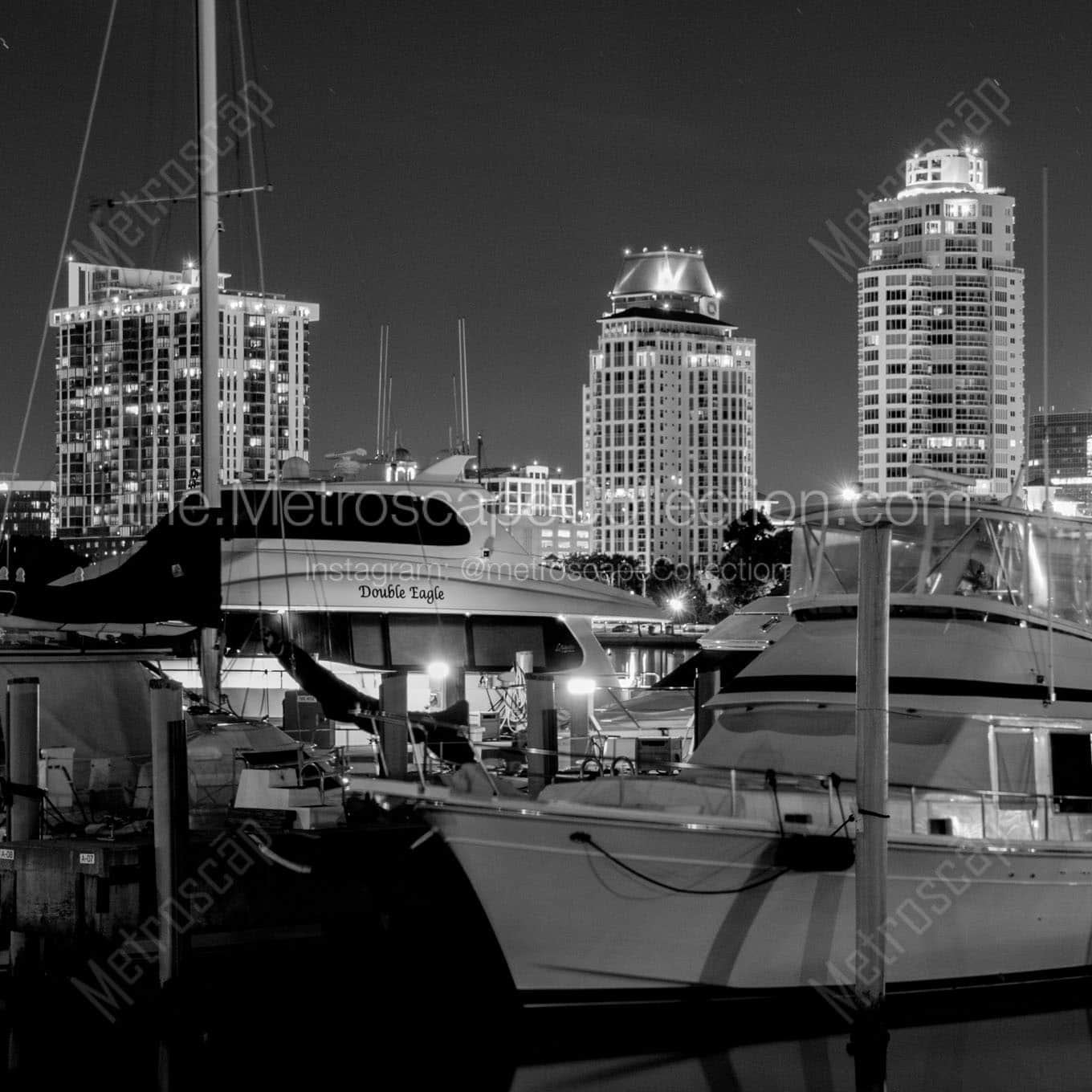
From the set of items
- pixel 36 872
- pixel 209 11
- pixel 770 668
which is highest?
pixel 209 11

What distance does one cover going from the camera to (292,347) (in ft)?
604

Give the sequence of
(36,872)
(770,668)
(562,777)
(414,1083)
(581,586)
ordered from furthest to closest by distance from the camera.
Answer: (581,586) → (562,777) → (770,668) → (36,872) → (414,1083)

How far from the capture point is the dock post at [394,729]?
17.3 meters

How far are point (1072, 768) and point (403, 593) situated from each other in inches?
534

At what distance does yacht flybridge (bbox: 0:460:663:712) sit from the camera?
26.8 meters

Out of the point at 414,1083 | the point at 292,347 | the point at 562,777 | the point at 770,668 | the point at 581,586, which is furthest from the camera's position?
the point at 292,347

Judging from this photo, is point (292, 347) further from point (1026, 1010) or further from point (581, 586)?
point (1026, 1010)

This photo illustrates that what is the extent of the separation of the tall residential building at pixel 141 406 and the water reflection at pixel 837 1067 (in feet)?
518

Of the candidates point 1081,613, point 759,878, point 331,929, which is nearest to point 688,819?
point 759,878

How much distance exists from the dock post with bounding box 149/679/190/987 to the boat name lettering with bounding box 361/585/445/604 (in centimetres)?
1231

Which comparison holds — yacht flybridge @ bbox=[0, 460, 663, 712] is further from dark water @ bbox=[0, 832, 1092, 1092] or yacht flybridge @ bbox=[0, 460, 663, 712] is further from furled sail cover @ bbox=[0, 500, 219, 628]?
dark water @ bbox=[0, 832, 1092, 1092]

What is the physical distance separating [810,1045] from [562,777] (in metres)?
4.63

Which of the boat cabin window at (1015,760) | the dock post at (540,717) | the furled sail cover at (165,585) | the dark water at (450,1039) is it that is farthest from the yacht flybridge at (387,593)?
the boat cabin window at (1015,760)

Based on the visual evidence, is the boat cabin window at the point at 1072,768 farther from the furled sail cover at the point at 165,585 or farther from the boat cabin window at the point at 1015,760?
the furled sail cover at the point at 165,585
